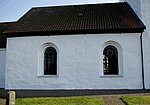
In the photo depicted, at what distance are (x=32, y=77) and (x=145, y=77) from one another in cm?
867

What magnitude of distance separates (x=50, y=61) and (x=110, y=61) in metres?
4.86

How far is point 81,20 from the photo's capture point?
1777cm

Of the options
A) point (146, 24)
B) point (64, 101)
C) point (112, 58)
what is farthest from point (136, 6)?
point (64, 101)

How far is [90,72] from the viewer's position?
15719 millimetres


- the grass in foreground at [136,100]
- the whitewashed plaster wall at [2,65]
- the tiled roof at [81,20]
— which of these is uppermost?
the tiled roof at [81,20]

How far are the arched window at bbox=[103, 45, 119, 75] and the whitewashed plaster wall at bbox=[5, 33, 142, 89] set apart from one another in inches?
17.8

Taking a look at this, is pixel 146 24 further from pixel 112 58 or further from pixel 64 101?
pixel 64 101

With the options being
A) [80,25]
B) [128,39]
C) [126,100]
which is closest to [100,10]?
[80,25]

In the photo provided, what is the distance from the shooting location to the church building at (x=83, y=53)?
609 inches

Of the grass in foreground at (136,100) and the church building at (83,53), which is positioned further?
the church building at (83,53)

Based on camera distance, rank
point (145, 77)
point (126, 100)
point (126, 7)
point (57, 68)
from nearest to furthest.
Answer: point (126, 100)
point (145, 77)
point (57, 68)
point (126, 7)

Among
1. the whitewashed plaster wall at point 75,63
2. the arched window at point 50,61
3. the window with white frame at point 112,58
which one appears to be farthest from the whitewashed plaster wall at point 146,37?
the arched window at point 50,61

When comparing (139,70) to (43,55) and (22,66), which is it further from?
(22,66)

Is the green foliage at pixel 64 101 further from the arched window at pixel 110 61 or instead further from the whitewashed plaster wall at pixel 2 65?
the whitewashed plaster wall at pixel 2 65
